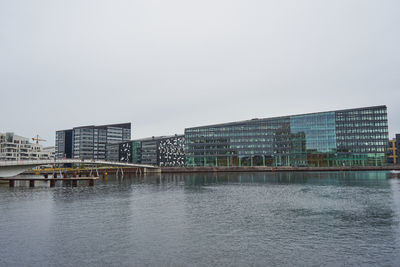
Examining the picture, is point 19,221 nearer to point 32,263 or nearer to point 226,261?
point 32,263

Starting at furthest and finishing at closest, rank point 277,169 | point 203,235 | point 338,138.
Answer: point 338,138 → point 277,169 → point 203,235

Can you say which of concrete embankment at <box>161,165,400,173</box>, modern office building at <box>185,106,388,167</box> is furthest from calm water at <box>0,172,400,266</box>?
modern office building at <box>185,106,388,167</box>

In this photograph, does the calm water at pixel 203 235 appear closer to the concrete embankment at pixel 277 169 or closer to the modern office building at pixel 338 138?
the concrete embankment at pixel 277 169

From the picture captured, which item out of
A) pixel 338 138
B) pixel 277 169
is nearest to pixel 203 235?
pixel 277 169

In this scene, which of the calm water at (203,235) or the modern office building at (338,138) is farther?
the modern office building at (338,138)

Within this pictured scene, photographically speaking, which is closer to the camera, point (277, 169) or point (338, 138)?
point (277, 169)

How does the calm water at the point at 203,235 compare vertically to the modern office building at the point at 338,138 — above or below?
below

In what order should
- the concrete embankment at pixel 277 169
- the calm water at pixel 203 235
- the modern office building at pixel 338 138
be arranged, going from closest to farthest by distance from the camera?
the calm water at pixel 203 235
the concrete embankment at pixel 277 169
the modern office building at pixel 338 138

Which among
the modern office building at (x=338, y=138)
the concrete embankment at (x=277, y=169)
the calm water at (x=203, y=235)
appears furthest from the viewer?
the modern office building at (x=338, y=138)

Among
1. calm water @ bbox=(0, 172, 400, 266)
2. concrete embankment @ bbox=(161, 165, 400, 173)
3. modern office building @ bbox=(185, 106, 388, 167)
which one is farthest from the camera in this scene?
modern office building @ bbox=(185, 106, 388, 167)

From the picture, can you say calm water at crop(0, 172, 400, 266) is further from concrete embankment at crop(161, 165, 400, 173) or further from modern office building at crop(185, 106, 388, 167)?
modern office building at crop(185, 106, 388, 167)

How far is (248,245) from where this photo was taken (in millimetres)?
24359

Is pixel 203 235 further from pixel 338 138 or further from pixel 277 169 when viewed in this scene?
pixel 338 138

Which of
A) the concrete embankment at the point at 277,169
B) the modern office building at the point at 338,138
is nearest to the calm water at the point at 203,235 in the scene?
the concrete embankment at the point at 277,169
